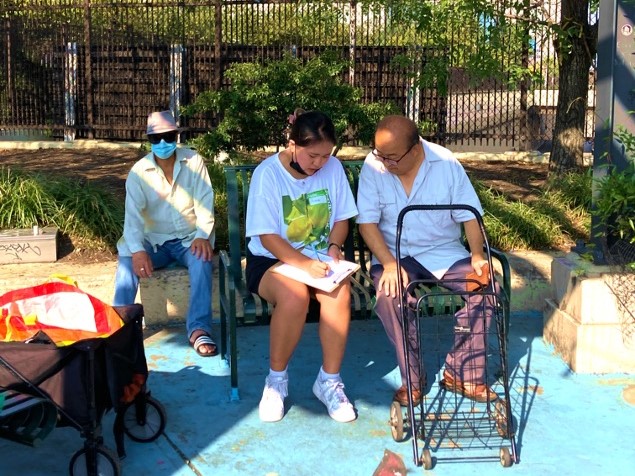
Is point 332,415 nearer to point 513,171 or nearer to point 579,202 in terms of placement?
point 579,202

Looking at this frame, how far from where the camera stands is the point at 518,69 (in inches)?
279

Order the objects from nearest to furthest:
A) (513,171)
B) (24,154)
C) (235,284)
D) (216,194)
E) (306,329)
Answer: (235,284) < (306,329) < (216,194) < (513,171) < (24,154)

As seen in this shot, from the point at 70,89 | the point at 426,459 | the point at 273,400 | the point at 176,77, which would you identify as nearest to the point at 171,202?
the point at 273,400

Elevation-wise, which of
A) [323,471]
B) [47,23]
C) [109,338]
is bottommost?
[323,471]

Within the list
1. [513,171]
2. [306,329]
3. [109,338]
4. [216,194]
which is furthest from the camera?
[513,171]

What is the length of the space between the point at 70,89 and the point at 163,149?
28.8ft

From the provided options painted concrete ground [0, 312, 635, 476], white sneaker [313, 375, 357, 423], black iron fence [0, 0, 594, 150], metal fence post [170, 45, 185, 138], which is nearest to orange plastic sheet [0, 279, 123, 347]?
painted concrete ground [0, 312, 635, 476]

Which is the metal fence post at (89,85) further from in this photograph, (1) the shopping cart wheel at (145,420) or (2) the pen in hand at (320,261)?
(1) the shopping cart wheel at (145,420)

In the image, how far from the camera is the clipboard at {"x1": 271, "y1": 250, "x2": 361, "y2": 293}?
4227 mm

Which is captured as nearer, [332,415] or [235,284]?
[332,415]

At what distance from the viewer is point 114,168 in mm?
9945

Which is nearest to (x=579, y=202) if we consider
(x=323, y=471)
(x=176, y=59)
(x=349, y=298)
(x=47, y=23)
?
(x=349, y=298)

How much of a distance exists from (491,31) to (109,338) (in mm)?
4690

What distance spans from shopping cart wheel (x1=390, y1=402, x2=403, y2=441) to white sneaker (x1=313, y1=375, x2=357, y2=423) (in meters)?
0.27
